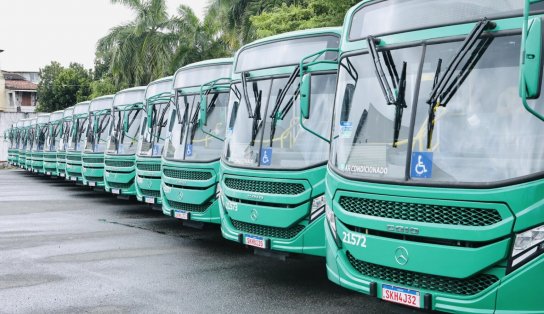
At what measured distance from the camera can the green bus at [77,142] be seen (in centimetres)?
2036

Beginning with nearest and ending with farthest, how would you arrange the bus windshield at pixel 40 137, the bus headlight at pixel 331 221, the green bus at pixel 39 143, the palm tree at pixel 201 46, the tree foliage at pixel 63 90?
the bus headlight at pixel 331 221 → the bus windshield at pixel 40 137 → the green bus at pixel 39 143 → the palm tree at pixel 201 46 → the tree foliage at pixel 63 90

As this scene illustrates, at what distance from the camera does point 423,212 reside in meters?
4.95

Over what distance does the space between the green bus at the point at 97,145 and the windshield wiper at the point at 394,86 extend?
12511 millimetres

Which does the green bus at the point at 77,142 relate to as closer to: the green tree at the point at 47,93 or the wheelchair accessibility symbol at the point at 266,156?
the wheelchair accessibility symbol at the point at 266,156

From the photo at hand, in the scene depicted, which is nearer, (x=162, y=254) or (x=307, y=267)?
(x=307, y=267)

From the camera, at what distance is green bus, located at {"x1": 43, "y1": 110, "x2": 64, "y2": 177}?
2497 centimetres

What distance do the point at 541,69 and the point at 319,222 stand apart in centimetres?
327

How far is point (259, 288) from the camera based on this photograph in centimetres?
739

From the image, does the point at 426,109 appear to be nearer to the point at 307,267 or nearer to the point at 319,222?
the point at 319,222

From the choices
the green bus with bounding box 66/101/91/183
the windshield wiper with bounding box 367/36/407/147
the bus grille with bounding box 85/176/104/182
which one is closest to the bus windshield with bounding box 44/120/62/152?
the green bus with bounding box 66/101/91/183

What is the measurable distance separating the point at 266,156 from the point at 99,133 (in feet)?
36.7

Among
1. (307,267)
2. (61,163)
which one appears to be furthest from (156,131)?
(61,163)

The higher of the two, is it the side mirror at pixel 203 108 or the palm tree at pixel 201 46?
the palm tree at pixel 201 46

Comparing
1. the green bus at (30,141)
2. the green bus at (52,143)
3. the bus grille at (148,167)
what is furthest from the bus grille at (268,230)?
the green bus at (30,141)
